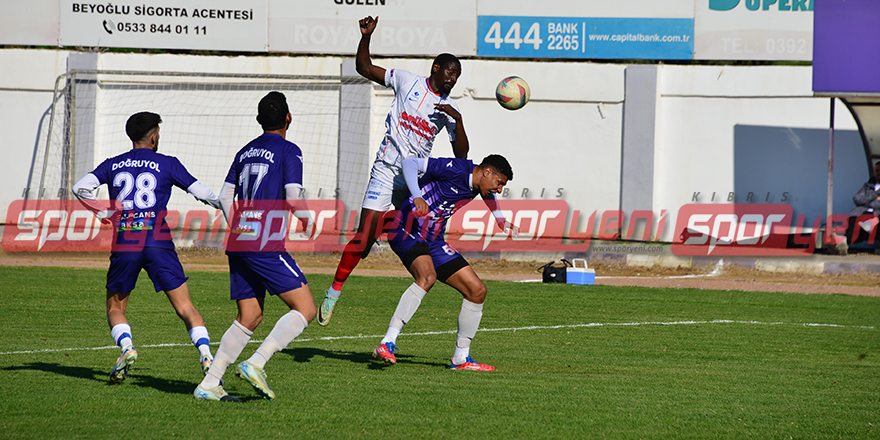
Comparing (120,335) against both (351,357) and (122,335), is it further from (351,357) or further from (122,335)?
(351,357)

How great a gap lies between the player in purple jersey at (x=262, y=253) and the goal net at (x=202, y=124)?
47.6ft

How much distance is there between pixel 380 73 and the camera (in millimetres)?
8023

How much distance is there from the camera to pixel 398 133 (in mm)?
8102

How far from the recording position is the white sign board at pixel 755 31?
19594mm

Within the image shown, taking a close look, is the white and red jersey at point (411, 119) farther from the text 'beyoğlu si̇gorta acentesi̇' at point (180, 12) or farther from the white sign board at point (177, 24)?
the text 'beyoğlu si̇gorta acentesi̇' at point (180, 12)

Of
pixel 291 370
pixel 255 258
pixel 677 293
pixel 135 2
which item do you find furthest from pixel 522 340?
pixel 135 2

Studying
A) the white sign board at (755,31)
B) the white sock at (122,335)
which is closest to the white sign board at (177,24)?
the white sign board at (755,31)

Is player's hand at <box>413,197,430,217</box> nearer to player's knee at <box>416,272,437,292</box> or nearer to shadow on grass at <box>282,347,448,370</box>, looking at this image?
player's knee at <box>416,272,437,292</box>

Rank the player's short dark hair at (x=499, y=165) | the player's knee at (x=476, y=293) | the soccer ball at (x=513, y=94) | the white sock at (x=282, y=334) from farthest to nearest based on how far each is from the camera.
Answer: the soccer ball at (x=513, y=94) < the player's knee at (x=476, y=293) < the player's short dark hair at (x=499, y=165) < the white sock at (x=282, y=334)

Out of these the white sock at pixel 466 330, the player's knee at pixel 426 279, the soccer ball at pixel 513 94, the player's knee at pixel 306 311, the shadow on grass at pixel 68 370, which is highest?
the soccer ball at pixel 513 94

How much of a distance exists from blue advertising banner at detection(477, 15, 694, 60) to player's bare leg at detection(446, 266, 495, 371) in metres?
13.8

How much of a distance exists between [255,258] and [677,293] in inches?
356

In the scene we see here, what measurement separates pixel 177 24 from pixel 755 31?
13944 mm

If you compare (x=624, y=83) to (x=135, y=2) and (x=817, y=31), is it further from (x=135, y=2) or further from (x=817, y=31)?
(x=135, y=2)
